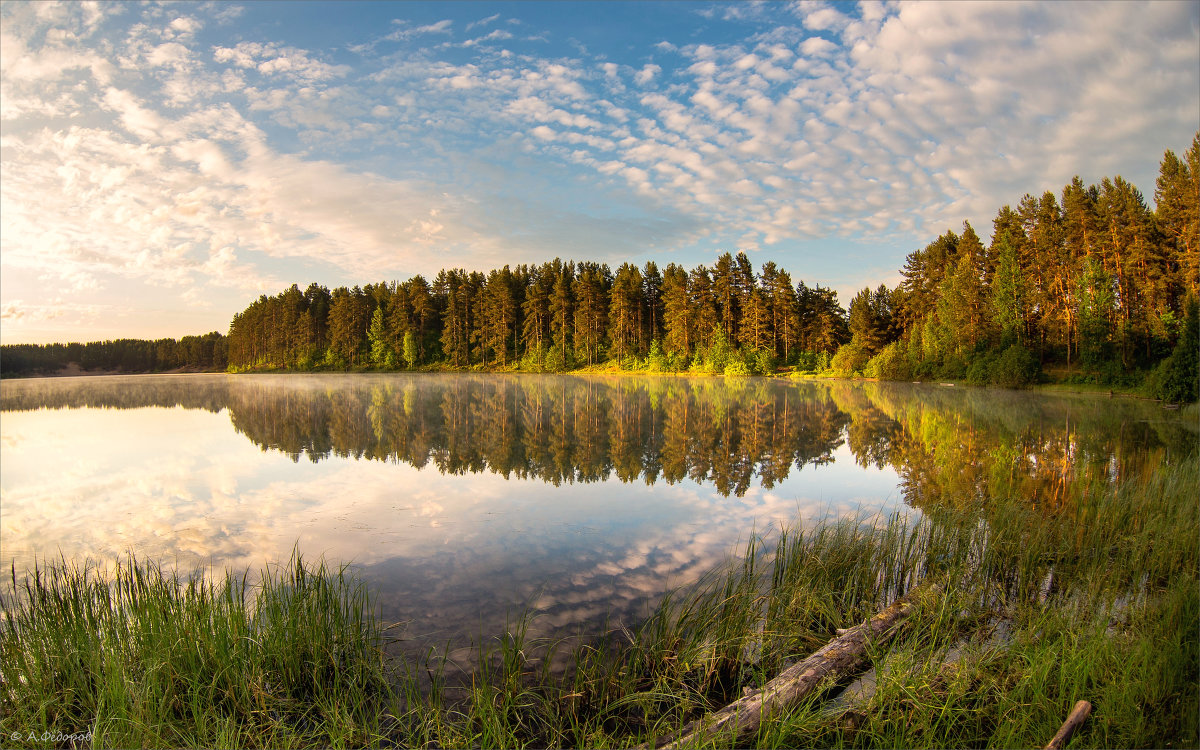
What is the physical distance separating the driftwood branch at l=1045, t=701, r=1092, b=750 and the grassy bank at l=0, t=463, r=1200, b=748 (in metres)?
0.07

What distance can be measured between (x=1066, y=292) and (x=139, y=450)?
205 ft

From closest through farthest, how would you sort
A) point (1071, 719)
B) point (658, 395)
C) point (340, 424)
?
point (1071, 719) < point (340, 424) < point (658, 395)

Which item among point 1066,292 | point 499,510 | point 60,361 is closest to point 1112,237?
point 1066,292

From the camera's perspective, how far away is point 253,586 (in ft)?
21.5

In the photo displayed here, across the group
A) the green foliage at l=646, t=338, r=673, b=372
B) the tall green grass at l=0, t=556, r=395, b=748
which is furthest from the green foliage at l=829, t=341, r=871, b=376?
the tall green grass at l=0, t=556, r=395, b=748

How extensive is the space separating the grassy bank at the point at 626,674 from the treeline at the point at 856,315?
10190 mm

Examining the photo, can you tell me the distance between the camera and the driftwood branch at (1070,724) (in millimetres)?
3529

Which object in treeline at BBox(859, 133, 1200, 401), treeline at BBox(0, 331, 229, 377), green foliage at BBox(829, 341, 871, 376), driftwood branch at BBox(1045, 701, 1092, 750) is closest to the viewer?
driftwood branch at BBox(1045, 701, 1092, 750)

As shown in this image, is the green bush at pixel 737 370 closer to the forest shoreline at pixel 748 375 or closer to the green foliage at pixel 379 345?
the forest shoreline at pixel 748 375

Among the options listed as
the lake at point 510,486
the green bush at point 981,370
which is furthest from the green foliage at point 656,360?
the lake at point 510,486

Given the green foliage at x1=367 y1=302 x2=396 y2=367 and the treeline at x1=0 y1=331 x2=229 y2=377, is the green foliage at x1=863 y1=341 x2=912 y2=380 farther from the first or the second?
the treeline at x1=0 y1=331 x2=229 y2=377

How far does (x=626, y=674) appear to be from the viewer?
4707mm

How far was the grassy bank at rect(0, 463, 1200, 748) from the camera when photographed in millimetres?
3898

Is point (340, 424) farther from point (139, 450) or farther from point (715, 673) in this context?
point (715, 673)
